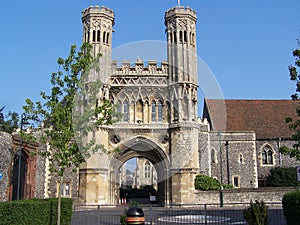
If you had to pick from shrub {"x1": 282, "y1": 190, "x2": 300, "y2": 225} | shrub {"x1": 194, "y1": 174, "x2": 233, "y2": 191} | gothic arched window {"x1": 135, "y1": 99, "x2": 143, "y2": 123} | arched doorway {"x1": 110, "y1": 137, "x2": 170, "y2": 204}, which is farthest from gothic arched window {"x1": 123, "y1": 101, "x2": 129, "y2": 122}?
shrub {"x1": 282, "y1": 190, "x2": 300, "y2": 225}

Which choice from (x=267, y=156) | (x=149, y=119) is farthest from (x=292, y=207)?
(x=267, y=156)

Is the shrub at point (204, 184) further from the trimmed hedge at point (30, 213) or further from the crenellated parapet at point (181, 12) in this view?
the trimmed hedge at point (30, 213)

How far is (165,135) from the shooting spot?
2156 centimetres

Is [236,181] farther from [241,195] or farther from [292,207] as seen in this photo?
[292,207]

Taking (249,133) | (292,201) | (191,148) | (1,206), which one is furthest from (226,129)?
(1,206)

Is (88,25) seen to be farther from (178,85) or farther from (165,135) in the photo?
(165,135)

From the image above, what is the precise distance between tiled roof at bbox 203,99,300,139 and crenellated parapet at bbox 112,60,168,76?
28.8 ft

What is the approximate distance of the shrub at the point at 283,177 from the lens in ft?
82.7

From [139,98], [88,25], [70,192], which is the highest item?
[88,25]

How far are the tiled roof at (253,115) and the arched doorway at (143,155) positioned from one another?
8444 mm

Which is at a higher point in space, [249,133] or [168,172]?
[249,133]

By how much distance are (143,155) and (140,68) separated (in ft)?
19.0

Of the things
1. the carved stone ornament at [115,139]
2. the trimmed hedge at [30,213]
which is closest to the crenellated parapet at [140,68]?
the carved stone ornament at [115,139]

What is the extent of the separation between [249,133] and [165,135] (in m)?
8.97
